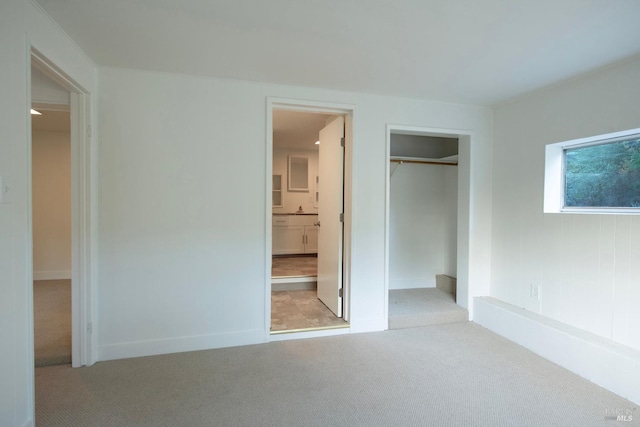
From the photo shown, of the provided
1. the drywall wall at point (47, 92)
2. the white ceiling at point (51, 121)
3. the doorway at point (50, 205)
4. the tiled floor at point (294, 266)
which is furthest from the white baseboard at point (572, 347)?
the doorway at point (50, 205)

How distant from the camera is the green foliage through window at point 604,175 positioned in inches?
95.7

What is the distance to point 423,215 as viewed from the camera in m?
4.43

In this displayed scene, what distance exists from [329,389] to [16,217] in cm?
203

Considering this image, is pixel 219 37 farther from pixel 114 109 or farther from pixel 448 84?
pixel 448 84

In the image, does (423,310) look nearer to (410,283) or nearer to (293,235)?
(410,283)

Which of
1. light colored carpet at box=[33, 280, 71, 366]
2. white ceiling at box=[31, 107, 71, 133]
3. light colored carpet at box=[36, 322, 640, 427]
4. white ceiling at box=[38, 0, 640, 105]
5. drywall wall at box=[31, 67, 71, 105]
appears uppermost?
white ceiling at box=[31, 107, 71, 133]

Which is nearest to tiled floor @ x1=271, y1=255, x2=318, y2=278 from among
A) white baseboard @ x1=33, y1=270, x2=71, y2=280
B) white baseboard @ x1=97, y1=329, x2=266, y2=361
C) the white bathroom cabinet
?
the white bathroom cabinet

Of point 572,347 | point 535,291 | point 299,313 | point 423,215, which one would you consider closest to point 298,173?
point 423,215

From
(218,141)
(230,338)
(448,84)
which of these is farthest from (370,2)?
(230,338)

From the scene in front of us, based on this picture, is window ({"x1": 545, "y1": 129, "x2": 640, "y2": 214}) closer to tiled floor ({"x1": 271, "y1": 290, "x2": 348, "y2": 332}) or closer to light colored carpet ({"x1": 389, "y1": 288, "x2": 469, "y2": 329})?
light colored carpet ({"x1": 389, "y1": 288, "x2": 469, "y2": 329})

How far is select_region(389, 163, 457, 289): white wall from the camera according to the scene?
14.3ft

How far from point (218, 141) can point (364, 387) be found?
→ 2.21 metres

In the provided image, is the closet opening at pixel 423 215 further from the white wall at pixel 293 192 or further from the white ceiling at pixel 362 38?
the white wall at pixel 293 192

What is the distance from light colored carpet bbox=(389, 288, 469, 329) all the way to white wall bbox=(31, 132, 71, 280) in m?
4.92
